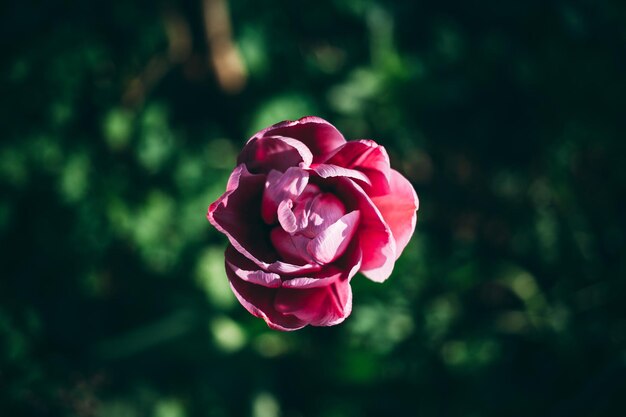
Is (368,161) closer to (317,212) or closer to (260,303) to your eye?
(317,212)

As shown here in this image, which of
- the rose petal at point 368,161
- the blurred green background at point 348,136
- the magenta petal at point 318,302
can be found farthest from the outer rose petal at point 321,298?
the blurred green background at point 348,136

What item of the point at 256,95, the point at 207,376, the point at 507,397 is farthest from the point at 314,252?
the point at 507,397

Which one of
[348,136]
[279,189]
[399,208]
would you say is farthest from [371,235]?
[348,136]

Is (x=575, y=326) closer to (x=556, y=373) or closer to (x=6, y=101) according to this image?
(x=556, y=373)

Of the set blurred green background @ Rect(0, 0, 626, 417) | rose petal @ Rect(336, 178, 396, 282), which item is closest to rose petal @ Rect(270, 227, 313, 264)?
rose petal @ Rect(336, 178, 396, 282)

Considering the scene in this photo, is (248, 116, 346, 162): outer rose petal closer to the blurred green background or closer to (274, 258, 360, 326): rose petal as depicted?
(274, 258, 360, 326): rose petal

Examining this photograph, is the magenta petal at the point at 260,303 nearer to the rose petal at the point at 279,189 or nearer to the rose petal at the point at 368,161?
the rose petal at the point at 279,189
